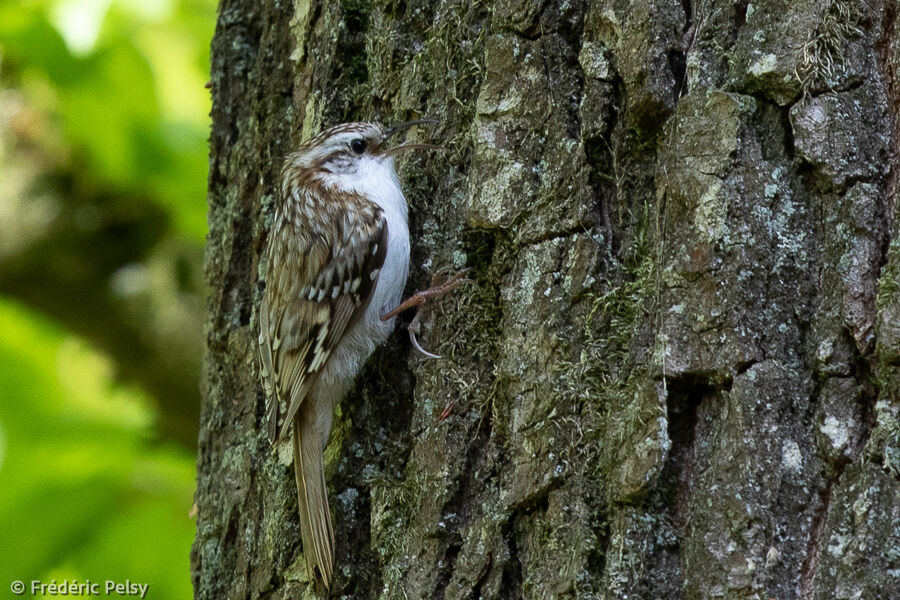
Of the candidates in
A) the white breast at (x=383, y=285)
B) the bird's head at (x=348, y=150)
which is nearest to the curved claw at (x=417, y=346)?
the white breast at (x=383, y=285)

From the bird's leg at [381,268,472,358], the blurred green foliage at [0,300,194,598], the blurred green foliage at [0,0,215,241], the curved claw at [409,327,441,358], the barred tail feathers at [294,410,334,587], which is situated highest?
the blurred green foliage at [0,0,215,241]

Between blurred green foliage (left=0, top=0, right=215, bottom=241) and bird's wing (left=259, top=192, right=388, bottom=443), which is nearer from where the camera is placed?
bird's wing (left=259, top=192, right=388, bottom=443)

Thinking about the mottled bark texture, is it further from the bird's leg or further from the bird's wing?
the bird's wing

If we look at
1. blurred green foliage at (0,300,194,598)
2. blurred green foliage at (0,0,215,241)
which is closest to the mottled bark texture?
blurred green foliage at (0,300,194,598)

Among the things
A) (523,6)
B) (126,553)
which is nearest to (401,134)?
(523,6)

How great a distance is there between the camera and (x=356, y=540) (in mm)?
2043

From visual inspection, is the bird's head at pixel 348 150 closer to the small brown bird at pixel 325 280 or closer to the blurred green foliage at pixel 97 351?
the small brown bird at pixel 325 280

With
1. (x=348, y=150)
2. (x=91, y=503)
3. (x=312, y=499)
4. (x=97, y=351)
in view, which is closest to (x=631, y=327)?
(x=312, y=499)

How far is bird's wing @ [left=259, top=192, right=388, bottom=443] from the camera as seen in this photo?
7.89 ft

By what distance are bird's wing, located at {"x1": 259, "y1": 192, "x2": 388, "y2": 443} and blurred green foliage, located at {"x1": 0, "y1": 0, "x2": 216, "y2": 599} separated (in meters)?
0.98

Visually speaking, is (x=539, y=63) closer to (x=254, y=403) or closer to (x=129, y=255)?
(x=254, y=403)

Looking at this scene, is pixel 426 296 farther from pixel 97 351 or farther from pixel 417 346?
pixel 97 351

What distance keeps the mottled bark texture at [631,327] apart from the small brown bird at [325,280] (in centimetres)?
8

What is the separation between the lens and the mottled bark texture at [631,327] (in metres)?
1.47
